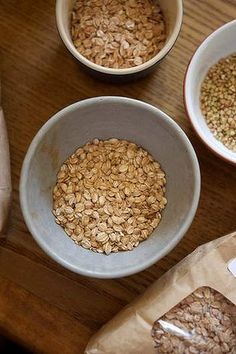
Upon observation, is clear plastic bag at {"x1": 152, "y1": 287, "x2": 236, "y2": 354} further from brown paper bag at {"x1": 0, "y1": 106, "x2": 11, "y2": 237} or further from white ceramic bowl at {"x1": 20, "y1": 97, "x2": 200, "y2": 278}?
brown paper bag at {"x1": 0, "y1": 106, "x2": 11, "y2": 237}

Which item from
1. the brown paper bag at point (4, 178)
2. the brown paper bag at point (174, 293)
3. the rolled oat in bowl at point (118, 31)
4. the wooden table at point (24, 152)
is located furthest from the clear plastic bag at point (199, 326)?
the rolled oat in bowl at point (118, 31)

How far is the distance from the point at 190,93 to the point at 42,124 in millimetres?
241

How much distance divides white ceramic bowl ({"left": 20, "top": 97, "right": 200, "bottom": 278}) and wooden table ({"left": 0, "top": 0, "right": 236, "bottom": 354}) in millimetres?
55

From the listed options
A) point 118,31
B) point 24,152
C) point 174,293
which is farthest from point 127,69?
point 174,293

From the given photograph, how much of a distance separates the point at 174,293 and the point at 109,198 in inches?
7.8

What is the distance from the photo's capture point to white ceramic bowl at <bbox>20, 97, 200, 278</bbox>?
1127 mm

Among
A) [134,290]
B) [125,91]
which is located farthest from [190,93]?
[134,290]

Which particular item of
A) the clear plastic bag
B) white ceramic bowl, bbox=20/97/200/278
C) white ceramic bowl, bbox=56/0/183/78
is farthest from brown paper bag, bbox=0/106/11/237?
the clear plastic bag

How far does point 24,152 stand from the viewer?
1.24m

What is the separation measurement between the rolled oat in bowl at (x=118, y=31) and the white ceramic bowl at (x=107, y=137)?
89mm

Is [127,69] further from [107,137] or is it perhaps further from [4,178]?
[4,178]

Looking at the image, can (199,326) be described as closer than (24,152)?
Yes

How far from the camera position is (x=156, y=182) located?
1221 mm

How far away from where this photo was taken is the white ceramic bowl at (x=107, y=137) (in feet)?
3.70
